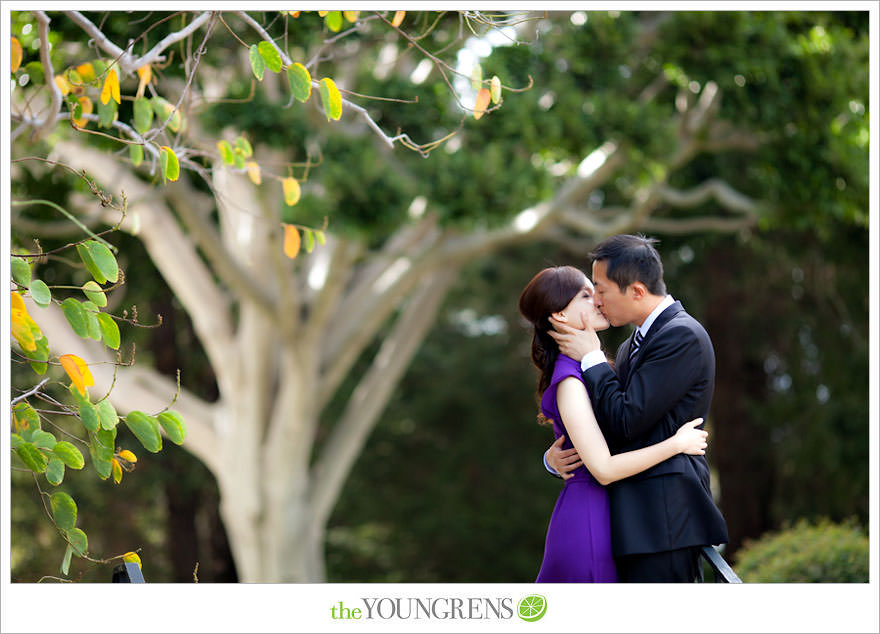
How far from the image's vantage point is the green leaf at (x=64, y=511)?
2.18m

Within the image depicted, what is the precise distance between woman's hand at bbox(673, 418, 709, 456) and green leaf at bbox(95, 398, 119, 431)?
1.32m

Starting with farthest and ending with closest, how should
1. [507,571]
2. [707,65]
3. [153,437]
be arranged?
[507,571] → [707,65] → [153,437]

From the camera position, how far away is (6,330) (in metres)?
2.30

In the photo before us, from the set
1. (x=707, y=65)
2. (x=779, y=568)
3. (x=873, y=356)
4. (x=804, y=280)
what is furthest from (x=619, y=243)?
(x=804, y=280)

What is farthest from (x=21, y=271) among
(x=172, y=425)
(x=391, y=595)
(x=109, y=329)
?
(x=391, y=595)

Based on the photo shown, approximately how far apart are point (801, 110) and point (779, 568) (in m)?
3.88

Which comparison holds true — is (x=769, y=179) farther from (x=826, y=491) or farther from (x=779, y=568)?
(x=826, y=491)


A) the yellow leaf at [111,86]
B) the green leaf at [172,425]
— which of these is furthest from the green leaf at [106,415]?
the yellow leaf at [111,86]

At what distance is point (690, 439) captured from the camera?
2236mm

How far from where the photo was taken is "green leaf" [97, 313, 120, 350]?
204cm

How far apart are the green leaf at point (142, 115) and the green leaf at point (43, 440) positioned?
106 centimetres

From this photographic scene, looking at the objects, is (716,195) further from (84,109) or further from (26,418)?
(26,418)

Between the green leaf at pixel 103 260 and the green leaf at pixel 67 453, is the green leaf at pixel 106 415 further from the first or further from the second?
the green leaf at pixel 103 260

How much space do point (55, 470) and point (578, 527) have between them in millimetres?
1273
